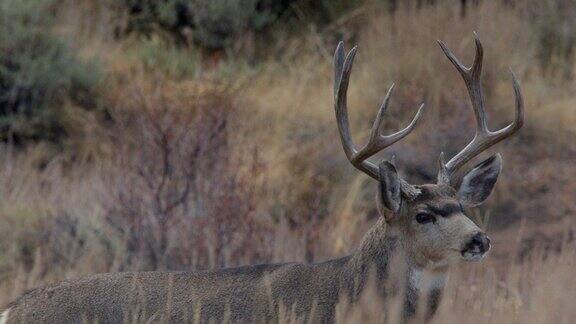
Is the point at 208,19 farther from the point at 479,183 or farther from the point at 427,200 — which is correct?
the point at 427,200

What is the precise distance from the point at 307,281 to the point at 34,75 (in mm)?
7112

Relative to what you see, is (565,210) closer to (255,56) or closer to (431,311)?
(255,56)

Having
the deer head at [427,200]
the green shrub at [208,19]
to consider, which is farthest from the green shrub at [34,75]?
the deer head at [427,200]

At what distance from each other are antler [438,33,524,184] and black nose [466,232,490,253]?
55 centimetres

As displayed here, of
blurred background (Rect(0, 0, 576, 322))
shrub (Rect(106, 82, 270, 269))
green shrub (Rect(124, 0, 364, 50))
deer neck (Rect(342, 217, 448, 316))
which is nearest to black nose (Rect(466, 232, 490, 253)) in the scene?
deer neck (Rect(342, 217, 448, 316))

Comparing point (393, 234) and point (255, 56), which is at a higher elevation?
point (393, 234)

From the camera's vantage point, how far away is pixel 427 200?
6.12 m

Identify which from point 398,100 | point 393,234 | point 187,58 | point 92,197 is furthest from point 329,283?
point 187,58

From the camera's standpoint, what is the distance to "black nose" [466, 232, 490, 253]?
229 inches

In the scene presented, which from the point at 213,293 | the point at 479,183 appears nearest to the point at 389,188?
the point at 479,183

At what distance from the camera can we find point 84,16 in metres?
14.7

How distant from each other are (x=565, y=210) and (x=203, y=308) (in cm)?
638

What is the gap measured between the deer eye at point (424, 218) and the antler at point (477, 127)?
0.31 meters

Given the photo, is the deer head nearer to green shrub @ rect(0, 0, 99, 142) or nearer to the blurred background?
the blurred background
